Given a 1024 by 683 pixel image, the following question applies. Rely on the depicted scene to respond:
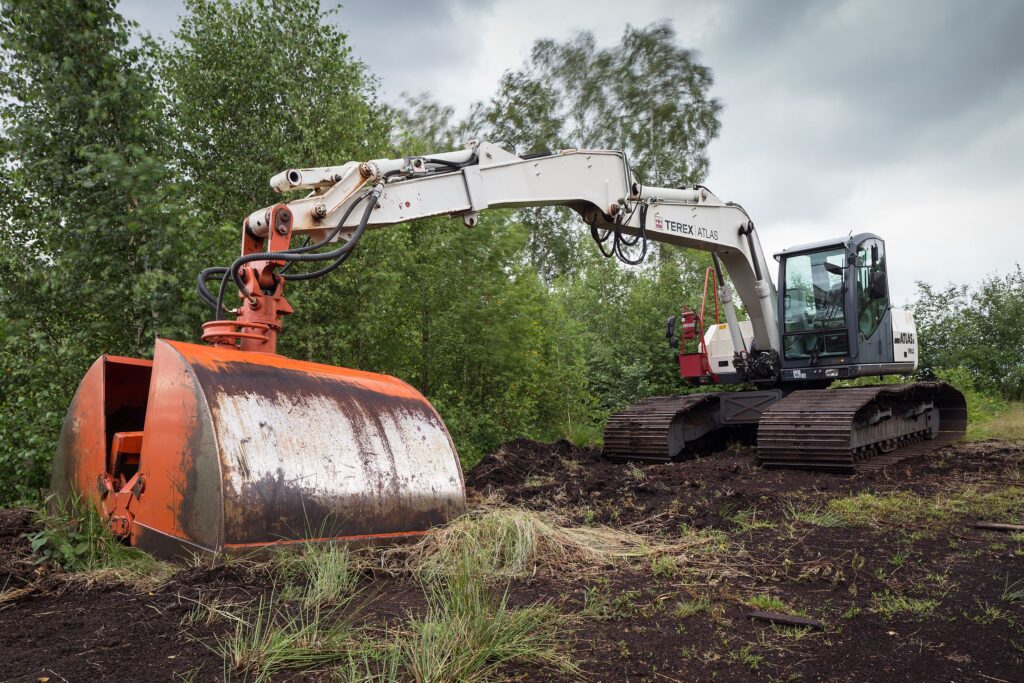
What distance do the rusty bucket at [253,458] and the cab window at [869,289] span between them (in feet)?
17.2

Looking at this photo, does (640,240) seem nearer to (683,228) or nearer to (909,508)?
(683,228)

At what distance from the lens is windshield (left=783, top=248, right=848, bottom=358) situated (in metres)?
8.02

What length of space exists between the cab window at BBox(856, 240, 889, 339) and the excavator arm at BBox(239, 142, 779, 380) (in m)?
0.91

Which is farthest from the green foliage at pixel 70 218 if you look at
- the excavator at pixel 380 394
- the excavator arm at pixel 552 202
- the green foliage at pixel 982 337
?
the green foliage at pixel 982 337

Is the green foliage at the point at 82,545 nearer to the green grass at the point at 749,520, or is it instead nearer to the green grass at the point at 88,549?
the green grass at the point at 88,549

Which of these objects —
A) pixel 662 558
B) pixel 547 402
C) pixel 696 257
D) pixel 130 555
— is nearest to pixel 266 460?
pixel 130 555

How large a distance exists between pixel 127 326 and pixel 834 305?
6.79 meters

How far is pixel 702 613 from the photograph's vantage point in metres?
3.10

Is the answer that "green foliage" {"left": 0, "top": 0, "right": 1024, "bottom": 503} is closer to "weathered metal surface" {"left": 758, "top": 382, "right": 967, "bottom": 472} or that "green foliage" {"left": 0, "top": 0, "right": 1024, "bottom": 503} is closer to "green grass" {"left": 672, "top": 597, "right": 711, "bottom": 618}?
"weathered metal surface" {"left": 758, "top": 382, "right": 967, "bottom": 472}

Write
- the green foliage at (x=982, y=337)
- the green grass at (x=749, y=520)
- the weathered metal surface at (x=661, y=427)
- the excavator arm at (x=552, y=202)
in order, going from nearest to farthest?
the green grass at (x=749, y=520) → the excavator arm at (x=552, y=202) → the weathered metal surface at (x=661, y=427) → the green foliage at (x=982, y=337)

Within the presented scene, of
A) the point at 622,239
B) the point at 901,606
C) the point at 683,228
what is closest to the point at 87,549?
the point at 901,606

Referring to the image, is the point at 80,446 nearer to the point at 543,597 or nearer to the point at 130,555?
the point at 130,555

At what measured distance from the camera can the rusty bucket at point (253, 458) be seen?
350 centimetres

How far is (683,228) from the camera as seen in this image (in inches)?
304
